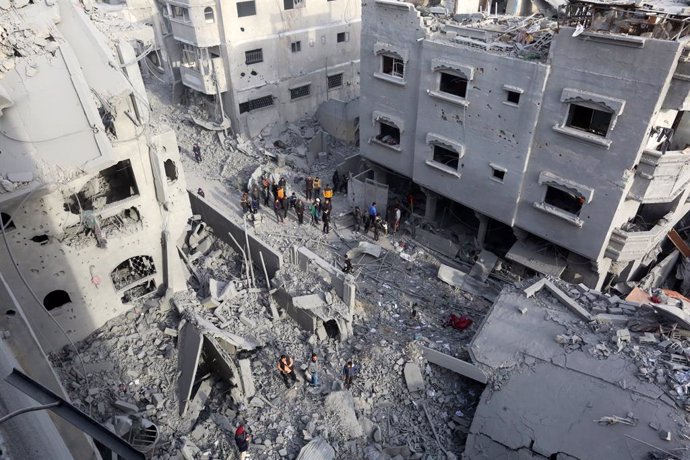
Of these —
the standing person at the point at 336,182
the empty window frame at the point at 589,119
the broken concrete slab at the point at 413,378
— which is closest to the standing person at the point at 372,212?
the standing person at the point at 336,182

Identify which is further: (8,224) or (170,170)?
(170,170)

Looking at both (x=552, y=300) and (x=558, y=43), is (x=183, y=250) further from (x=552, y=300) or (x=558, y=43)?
(x=558, y=43)

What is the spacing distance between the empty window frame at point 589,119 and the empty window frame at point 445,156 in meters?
5.67

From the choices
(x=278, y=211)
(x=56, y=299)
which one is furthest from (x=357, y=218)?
(x=56, y=299)

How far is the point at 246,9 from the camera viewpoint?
94.6 ft

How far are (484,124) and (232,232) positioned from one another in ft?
39.5

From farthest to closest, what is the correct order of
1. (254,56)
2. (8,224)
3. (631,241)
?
(254,56) < (631,241) < (8,224)

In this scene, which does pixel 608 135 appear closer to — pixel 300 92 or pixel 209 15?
pixel 300 92

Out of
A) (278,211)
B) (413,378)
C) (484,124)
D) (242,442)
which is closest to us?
(242,442)

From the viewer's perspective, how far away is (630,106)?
16.0m

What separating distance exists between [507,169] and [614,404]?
10.1 meters

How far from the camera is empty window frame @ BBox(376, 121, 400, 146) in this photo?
24.8 m

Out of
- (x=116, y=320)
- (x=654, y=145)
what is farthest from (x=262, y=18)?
(x=654, y=145)

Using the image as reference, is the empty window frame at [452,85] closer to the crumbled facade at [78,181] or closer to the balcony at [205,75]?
the crumbled facade at [78,181]
